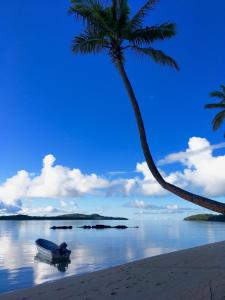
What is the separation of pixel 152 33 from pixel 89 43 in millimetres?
2674

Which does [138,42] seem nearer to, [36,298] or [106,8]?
[106,8]

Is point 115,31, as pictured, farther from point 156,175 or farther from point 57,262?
point 57,262

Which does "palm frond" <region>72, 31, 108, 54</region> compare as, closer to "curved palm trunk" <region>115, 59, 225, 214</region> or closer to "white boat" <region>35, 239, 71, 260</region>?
"curved palm trunk" <region>115, 59, 225, 214</region>

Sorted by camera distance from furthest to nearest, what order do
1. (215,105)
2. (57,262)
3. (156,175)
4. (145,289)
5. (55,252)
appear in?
(215,105), (55,252), (57,262), (145,289), (156,175)

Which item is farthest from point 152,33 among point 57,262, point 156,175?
point 57,262

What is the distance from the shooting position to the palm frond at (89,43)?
619 inches

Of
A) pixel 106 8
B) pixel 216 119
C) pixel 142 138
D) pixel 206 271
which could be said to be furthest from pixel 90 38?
pixel 216 119

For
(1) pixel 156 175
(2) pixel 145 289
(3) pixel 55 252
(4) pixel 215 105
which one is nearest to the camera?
(1) pixel 156 175

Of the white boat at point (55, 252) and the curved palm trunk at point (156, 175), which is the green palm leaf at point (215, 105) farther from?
the curved palm trunk at point (156, 175)

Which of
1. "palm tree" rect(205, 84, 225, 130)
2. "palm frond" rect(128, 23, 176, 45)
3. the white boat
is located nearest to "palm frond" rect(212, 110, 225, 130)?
"palm tree" rect(205, 84, 225, 130)

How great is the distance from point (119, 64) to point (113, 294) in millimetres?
9030

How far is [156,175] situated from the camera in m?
12.2

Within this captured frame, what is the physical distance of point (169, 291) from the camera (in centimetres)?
1542

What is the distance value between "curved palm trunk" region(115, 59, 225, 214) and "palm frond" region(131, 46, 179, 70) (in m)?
1.97
